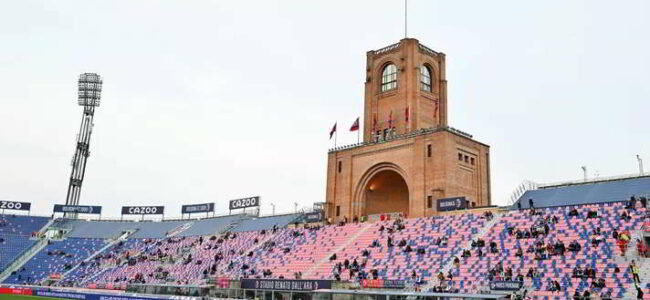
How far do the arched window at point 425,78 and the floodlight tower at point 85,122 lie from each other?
185 feet

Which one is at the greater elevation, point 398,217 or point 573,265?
point 398,217

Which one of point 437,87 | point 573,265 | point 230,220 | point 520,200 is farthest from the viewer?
point 230,220

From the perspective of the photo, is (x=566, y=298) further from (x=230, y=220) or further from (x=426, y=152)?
(x=230, y=220)

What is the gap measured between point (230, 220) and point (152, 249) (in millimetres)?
11578

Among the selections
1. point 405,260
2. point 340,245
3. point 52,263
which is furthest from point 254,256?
point 52,263

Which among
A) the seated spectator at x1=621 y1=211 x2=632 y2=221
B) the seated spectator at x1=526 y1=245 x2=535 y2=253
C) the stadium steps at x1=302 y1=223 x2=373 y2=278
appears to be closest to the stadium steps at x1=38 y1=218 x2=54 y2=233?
the stadium steps at x1=302 y1=223 x2=373 y2=278

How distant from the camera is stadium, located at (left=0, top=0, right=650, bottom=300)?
131ft

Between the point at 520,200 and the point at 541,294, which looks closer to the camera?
the point at 541,294

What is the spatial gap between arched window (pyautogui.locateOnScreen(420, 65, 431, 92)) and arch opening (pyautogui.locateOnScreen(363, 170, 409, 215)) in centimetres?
1165

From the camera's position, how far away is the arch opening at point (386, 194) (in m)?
68.6

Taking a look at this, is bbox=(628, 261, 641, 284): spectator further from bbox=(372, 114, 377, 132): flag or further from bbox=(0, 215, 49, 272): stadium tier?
bbox=(0, 215, 49, 272): stadium tier

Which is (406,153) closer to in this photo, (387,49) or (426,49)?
(387,49)

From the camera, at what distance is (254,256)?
6450 cm

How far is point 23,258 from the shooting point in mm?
82938
